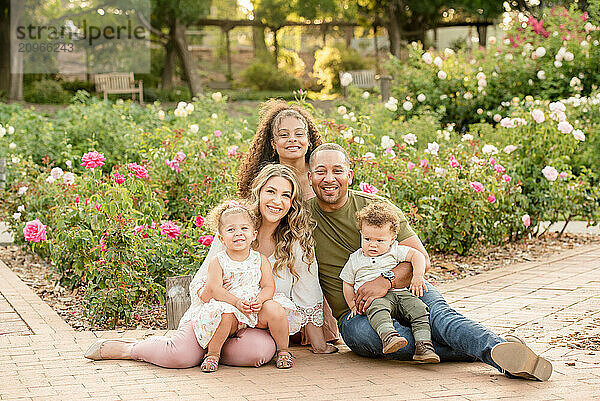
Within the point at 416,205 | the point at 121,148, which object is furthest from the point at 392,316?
the point at 121,148

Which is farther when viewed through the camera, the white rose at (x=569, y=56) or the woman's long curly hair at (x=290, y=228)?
the white rose at (x=569, y=56)

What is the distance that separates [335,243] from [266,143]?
2.51 ft

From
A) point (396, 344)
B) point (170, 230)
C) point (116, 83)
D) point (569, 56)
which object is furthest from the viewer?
point (116, 83)

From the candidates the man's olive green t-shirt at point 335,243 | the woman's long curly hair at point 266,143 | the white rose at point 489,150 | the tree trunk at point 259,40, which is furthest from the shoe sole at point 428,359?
the tree trunk at point 259,40

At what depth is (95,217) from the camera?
5086mm

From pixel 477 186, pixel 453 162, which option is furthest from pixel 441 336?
pixel 453 162

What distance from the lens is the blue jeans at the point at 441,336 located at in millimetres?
3508

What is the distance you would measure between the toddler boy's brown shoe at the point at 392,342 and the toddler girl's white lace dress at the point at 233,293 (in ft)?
2.09

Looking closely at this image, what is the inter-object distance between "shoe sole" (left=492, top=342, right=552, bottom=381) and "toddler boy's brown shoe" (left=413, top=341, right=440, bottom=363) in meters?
0.30

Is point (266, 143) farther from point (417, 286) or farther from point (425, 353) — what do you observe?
point (425, 353)

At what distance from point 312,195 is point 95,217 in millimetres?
1535

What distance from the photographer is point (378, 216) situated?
383 centimetres

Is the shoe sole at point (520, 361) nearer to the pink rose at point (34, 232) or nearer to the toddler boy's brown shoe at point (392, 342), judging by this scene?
the toddler boy's brown shoe at point (392, 342)

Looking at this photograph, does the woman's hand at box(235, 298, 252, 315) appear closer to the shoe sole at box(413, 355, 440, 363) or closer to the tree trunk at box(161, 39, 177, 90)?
the shoe sole at box(413, 355, 440, 363)
